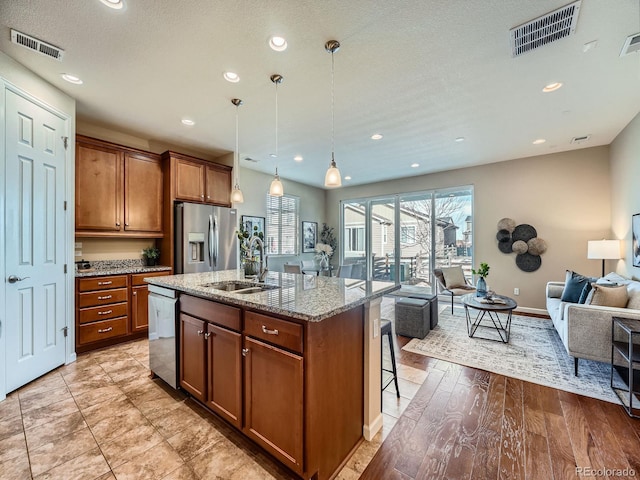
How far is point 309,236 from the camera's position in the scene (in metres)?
7.38

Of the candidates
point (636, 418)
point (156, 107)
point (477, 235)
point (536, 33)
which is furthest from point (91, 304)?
point (477, 235)

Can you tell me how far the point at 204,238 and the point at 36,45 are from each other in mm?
2622

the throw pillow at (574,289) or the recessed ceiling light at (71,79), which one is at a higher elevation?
the recessed ceiling light at (71,79)

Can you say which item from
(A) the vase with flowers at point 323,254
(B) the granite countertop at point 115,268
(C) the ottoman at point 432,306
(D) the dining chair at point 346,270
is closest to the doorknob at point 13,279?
(B) the granite countertop at point 115,268

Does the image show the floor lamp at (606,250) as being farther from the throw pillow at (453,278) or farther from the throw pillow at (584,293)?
the throw pillow at (453,278)

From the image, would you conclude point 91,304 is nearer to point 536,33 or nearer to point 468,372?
point 468,372

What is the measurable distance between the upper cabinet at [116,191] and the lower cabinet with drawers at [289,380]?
8.29 feet

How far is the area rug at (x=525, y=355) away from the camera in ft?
8.20

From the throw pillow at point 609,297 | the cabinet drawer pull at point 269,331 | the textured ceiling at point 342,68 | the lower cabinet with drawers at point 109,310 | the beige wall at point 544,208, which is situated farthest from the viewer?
the beige wall at point 544,208

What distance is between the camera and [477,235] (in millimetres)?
5512

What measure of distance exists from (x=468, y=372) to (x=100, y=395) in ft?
11.4

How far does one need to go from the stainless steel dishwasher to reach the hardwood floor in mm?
1771

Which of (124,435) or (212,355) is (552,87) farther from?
(124,435)

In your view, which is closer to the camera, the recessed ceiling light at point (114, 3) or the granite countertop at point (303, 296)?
the granite countertop at point (303, 296)
